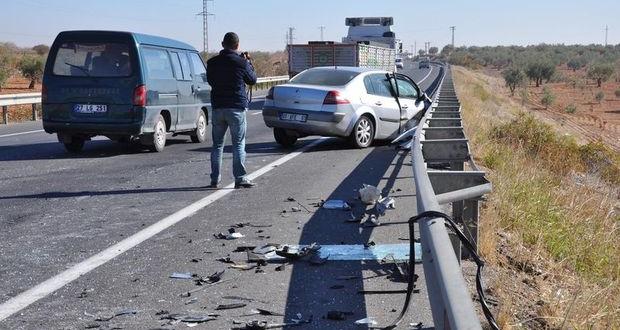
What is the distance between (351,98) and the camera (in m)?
14.1

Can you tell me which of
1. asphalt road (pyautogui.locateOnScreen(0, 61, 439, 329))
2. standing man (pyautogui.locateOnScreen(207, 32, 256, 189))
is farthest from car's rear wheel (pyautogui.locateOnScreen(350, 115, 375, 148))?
standing man (pyautogui.locateOnScreen(207, 32, 256, 189))

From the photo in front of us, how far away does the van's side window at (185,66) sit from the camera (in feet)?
47.6

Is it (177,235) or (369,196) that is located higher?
(369,196)

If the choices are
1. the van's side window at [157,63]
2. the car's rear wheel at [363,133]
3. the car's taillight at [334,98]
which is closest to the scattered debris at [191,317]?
the van's side window at [157,63]

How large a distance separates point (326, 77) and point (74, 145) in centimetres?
482

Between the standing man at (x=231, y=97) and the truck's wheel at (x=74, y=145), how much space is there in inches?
187

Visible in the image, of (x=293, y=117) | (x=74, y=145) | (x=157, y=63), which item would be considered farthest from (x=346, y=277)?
(x=74, y=145)

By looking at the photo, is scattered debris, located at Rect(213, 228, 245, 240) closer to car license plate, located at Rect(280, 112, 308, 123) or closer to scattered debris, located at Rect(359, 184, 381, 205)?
scattered debris, located at Rect(359, 184, 381, 205)

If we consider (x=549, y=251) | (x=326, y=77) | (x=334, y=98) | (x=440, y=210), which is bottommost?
(x=549, y=251)

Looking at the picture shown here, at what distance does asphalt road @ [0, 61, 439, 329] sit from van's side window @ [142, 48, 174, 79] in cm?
147

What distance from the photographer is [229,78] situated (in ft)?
31.7

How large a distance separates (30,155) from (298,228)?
7.55 meters

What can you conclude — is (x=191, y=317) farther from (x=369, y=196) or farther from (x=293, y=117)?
(x=293, y=117)

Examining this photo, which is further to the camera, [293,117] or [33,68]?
[33,68]
